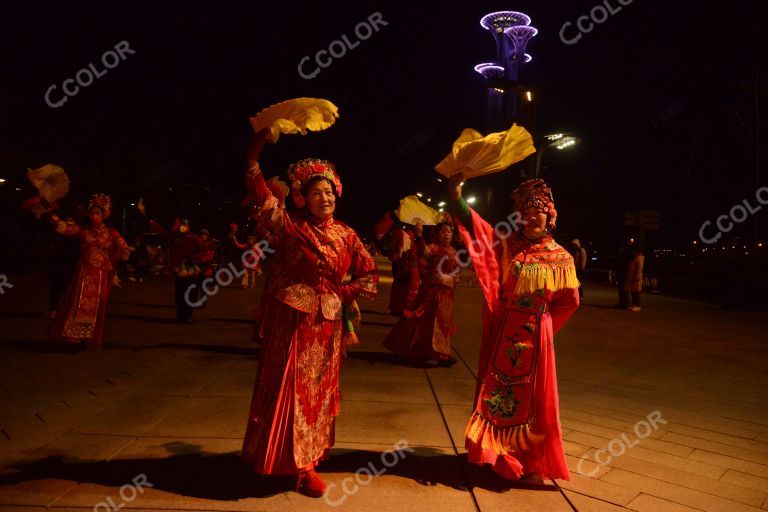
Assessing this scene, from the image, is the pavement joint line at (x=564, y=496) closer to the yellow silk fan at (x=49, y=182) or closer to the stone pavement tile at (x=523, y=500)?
the stone pavement tile at (x=523, y=500)

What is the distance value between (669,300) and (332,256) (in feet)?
62.3

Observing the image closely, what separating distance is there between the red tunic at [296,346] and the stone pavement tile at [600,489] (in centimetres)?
163

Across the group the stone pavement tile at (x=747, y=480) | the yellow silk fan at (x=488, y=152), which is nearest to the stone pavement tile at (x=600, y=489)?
the stone pavement tile at (x=747, y=480)

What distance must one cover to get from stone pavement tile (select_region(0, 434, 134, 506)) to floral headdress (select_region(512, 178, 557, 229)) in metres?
3.26

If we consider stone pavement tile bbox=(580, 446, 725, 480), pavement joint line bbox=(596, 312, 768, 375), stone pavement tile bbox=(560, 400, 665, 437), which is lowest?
pavement joint line bbox=(596, 312, 768, 375)

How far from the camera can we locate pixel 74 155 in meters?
22.9

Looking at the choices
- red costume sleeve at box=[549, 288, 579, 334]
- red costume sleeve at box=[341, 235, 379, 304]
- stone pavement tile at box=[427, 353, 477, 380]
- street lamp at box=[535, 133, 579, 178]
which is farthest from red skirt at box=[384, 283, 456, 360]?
street lamp at box=[535, 133, 579, 178]

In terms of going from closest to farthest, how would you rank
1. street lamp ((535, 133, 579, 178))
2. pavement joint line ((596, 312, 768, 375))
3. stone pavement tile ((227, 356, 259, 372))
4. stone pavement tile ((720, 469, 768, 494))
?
stone pavement tile ((720, 469, 768, 494)), stone pavement tile ((227, 356, 259, 372)), pavement joint line ((596, 312, 768, 375)), street lamp ((535, 133, 579, 178))

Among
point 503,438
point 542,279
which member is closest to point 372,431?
point 503,438

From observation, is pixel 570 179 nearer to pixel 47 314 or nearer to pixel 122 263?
pixel 122 263

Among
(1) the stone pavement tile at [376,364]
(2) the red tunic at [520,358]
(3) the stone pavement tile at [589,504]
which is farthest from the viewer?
(1) the stone pavement tile at [376,364]

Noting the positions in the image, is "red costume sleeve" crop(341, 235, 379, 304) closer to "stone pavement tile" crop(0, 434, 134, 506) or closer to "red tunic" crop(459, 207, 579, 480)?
"red tunic" crop(459, 207, 579, 480)

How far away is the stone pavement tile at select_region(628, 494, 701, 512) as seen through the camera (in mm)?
3580

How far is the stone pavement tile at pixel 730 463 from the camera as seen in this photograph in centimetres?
432
